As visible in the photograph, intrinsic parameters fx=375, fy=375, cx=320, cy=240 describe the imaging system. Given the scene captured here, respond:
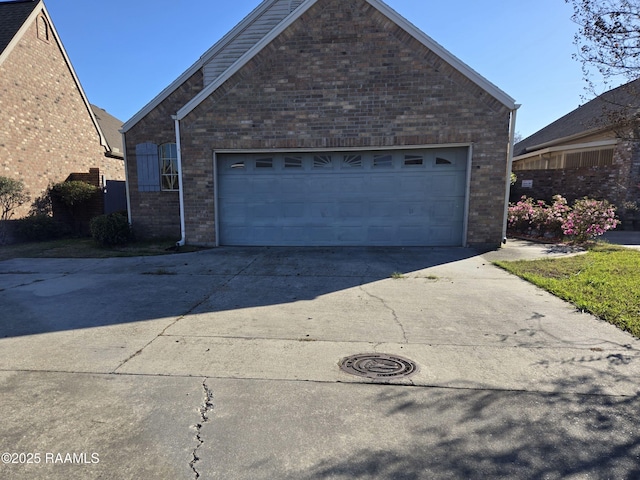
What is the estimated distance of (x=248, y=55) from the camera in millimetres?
9703

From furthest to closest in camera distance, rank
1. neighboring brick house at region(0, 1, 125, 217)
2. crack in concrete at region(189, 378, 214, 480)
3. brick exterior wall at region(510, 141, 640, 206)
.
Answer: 1. brick exterior wall at region(510, 141, 640, 206)
2. neighboring brick house at region(0, 1, 125, 217)
3. crack in concrete at region(189, 378, 214, 480)

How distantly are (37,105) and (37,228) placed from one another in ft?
15.9

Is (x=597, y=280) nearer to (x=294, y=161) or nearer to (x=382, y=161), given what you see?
(x=382, y=161)

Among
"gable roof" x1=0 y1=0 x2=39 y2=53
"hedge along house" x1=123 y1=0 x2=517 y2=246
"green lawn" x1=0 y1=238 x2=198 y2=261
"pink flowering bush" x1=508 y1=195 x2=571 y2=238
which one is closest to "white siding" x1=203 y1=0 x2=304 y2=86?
"hedge along house" x1=123 y1=0 x2=517 y2=246

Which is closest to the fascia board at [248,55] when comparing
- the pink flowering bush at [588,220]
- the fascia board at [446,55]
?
the fascia board at [446,55]

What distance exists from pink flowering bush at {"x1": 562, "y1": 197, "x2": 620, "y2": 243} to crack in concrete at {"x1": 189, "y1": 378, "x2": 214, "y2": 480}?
10996mm

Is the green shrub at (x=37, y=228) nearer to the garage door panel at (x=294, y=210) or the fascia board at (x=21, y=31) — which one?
the fascia board at (x=21, y=31)

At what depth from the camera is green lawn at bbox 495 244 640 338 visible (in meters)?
4.96

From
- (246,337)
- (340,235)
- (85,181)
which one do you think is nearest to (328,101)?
(340,235)

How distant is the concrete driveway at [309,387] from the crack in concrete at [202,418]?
0.05 ft

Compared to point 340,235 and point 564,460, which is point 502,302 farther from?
point 340,235

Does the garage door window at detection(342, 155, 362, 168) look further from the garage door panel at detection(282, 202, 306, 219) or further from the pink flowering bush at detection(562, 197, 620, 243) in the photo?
the pink flowering bush at detection(562, 197, 620, 243)

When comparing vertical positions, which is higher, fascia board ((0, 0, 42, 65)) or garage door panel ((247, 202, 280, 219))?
fascia board ((0, 0, 42, 65))

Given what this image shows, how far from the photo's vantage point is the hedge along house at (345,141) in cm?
944
